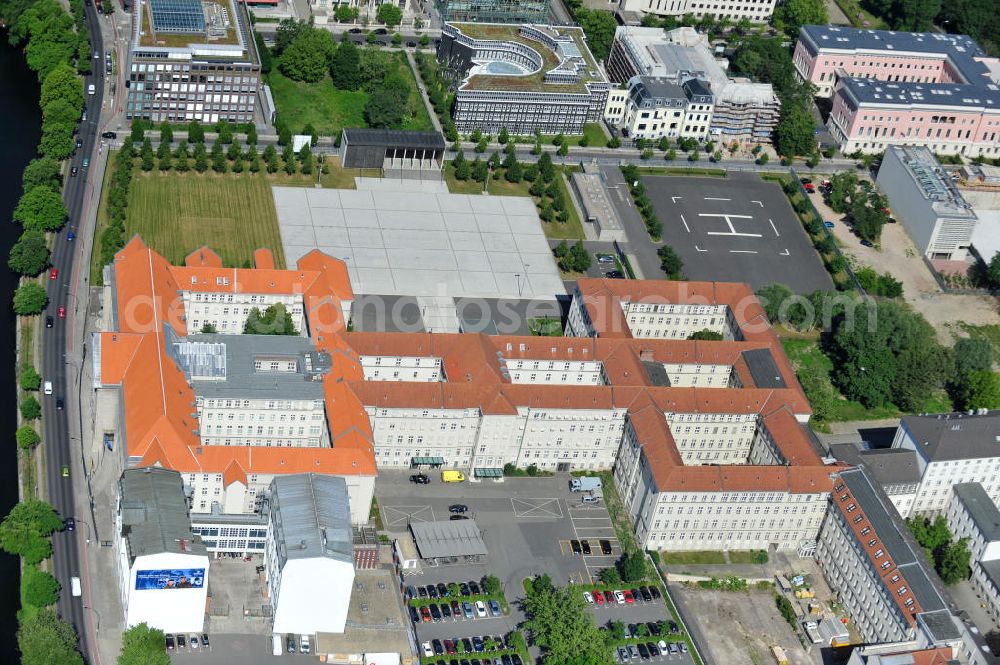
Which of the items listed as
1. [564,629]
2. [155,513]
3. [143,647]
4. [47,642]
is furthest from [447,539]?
[47,642]

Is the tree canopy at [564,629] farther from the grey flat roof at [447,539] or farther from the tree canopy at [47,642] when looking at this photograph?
the tree canopy at [47,642]

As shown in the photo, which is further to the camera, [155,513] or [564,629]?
[564,629]

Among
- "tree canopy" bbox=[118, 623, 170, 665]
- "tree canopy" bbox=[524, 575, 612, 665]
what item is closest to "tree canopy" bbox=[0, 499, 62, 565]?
"tree canopy" bbox=[118, 623, 170, 665]

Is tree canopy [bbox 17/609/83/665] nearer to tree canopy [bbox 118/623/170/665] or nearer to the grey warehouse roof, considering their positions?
tree canopy [bbox 118/623/170/665]

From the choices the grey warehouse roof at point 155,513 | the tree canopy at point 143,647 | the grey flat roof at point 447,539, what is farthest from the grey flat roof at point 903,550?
the tree canopy at point 143,647

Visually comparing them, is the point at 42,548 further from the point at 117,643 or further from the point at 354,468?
the point at 354,468

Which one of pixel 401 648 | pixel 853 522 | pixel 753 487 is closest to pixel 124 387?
pixel 401 648

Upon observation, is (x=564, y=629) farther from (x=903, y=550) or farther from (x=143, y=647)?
(x=143, y=647)
